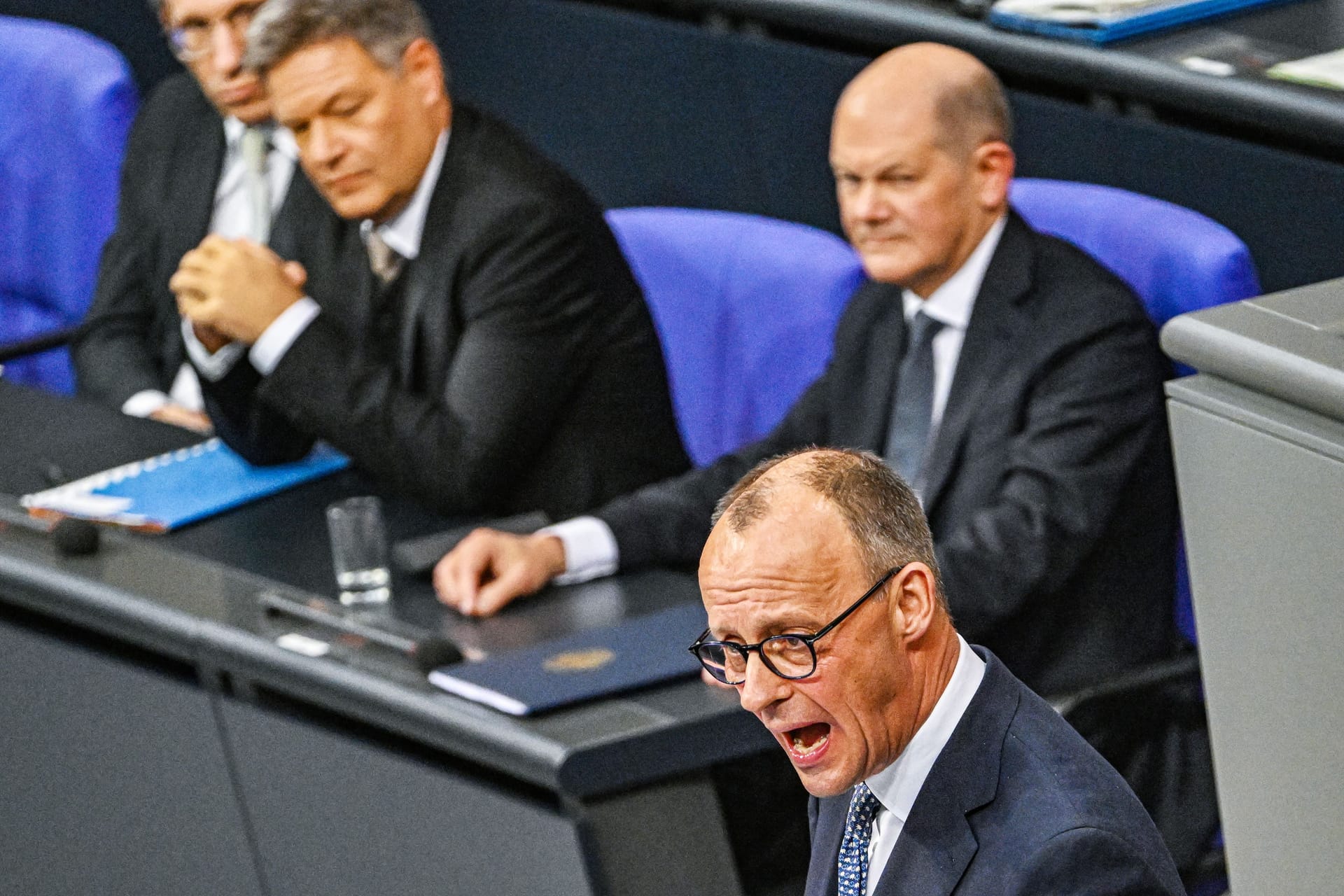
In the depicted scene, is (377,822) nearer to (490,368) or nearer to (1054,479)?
(490,368)

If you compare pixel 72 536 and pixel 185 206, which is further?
pixel 185 206

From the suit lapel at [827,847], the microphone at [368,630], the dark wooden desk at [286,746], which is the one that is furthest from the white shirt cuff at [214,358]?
the suit lapel at [827,847]

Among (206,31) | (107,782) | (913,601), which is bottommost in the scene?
(107,782)

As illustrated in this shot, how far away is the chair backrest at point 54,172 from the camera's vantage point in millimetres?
3994

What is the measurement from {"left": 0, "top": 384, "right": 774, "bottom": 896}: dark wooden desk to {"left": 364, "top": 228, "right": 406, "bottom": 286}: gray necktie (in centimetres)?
28

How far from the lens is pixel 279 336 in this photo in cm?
274

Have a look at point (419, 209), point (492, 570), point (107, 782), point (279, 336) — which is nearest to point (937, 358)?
point (492, 570)

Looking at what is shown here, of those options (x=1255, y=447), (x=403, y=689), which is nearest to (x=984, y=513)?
(x=403, y=689)

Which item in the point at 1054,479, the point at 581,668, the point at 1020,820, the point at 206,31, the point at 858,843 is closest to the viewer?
the point at 1020,820

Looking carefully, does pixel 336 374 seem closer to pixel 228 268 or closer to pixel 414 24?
pixel 228 268

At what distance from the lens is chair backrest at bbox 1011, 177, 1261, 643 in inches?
96.0

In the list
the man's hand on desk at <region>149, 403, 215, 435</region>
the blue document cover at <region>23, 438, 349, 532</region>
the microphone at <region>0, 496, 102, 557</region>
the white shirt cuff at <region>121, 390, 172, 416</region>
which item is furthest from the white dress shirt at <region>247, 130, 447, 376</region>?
the white shirt cuff at <region>121, 390, 172, 416</region>

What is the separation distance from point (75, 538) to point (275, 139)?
3.00 ft

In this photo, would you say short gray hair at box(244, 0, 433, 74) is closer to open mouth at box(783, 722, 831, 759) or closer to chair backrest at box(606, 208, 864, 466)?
chair backrest at box(606, 208, 864, 466)
